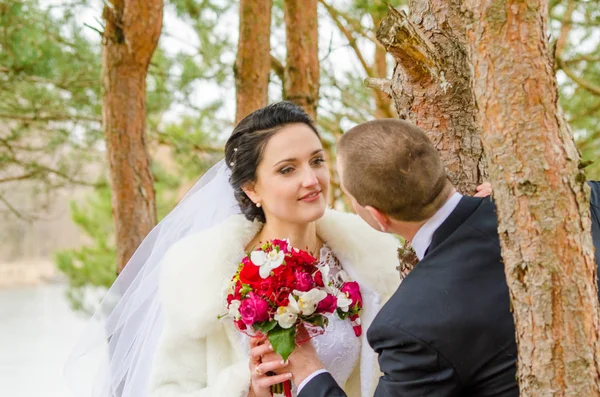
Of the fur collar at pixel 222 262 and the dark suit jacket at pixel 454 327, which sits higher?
the fur collar at pixel 222 262

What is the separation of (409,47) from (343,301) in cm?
100

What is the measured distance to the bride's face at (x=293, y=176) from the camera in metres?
2.96

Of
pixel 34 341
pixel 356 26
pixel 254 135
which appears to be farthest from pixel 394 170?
pixel 34 341

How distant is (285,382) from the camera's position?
273 cm

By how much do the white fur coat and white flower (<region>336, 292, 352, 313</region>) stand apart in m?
0.28

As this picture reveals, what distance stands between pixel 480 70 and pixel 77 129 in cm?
710

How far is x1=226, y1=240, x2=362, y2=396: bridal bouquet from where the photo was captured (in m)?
2.51

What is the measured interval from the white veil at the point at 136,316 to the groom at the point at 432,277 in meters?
1.29

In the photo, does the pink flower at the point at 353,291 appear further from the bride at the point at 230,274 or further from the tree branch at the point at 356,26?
the tree branch at the point at 356,26

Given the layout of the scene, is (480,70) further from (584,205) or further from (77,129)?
(77,129)

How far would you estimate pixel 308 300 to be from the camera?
2.51m

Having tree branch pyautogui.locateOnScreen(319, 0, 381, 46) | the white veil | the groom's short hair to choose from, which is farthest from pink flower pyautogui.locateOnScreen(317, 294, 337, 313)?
tree branch pyautogui.locateOnScreen(319, 0, 381, 46)

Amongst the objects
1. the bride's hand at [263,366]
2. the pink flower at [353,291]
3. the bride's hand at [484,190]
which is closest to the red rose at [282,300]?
the bride's hand at [263,366]

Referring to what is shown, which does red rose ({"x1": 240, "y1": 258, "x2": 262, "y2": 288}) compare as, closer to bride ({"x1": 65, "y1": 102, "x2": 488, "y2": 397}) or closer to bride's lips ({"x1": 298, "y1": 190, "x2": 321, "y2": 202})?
bride ({"x1": 65, "y1": 102, "x2": 488, "y2": 397})
